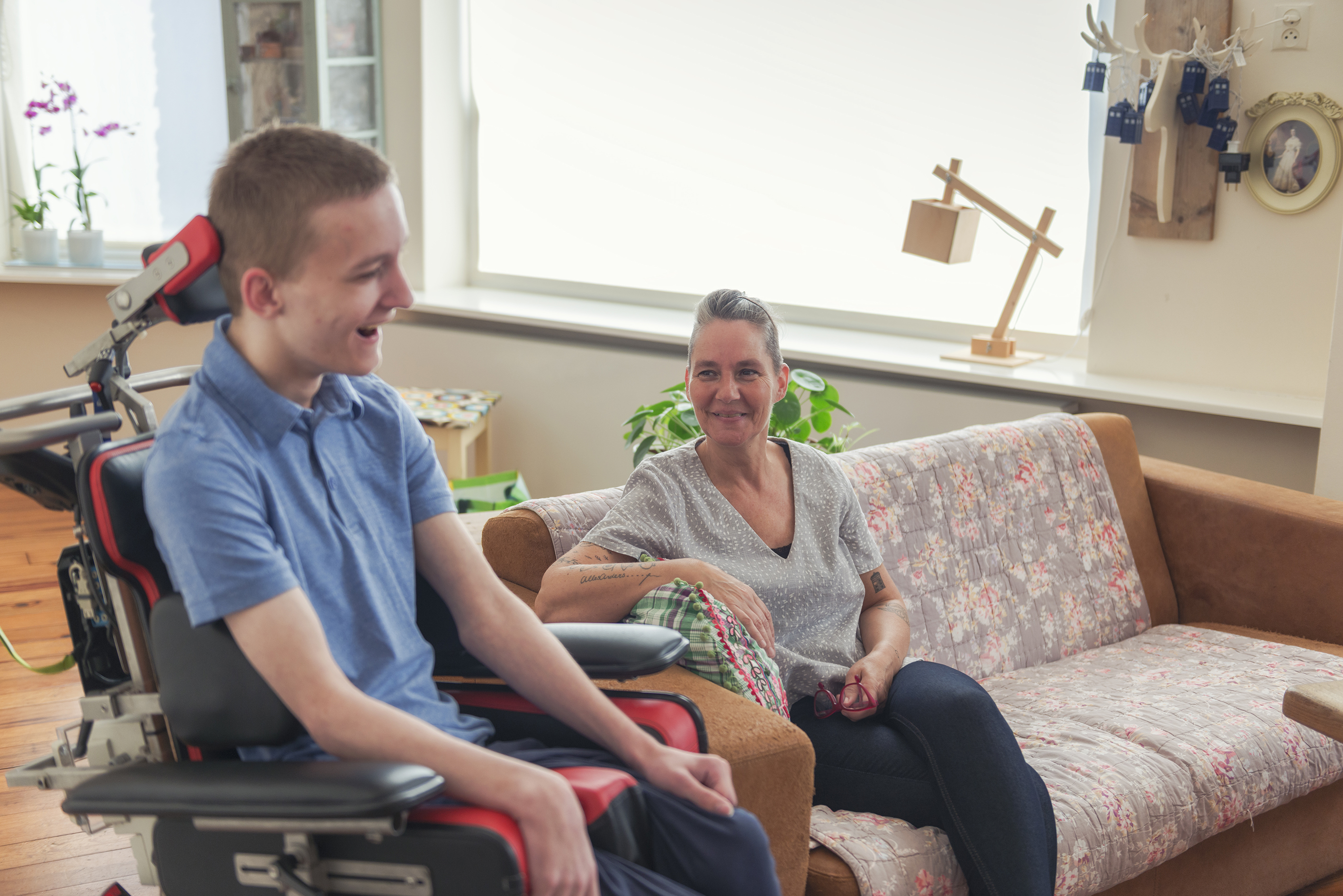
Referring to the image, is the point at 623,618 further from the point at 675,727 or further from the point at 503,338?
the point at 503,338

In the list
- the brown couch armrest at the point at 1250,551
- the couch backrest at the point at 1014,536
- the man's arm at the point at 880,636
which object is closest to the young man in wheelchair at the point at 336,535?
the man's arm at the point at 880,636

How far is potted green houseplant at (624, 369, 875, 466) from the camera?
2.60 metres

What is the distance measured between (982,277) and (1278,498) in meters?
1.25

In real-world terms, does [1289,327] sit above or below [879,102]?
below

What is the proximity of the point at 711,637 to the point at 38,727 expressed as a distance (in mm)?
1881

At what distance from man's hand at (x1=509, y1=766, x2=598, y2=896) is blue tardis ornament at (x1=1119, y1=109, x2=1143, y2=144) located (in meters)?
2.47

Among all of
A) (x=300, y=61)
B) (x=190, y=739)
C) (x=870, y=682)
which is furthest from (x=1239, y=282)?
(x=300, y=61)

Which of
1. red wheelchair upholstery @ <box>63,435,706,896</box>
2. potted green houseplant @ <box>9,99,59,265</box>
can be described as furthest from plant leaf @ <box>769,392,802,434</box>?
potted green houseplant @ <box>9,99,59,265</box>

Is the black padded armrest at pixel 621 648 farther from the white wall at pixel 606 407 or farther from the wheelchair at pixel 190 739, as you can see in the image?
the white wall at pixel 606 407

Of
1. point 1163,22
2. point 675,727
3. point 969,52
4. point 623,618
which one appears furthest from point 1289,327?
point 675,727

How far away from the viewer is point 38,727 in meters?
2.67

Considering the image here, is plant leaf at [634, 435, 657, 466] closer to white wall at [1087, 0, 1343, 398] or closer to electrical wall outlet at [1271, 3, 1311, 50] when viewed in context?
white wall at [1087, 0, 1343, 398]

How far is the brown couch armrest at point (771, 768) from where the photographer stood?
4.60 ft

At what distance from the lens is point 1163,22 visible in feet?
9.64
